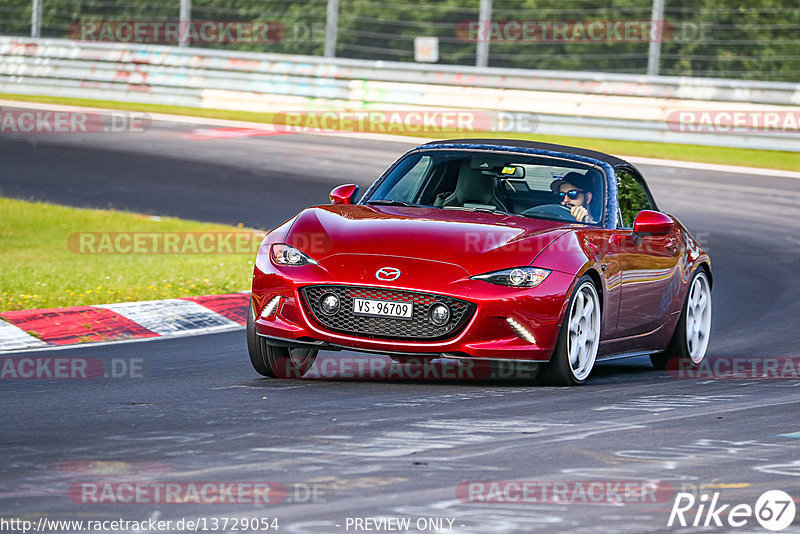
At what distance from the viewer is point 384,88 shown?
24781 mm

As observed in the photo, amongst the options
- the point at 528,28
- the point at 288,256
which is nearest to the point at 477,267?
the point at 288,256

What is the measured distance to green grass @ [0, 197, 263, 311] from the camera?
1127cm

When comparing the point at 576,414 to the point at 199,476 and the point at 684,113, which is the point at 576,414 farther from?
the point at 684,113

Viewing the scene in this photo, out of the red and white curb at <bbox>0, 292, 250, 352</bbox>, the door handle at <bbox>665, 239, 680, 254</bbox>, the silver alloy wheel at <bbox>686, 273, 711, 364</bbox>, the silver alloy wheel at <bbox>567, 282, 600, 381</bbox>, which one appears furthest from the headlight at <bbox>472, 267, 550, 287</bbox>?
the red and white curb at <bbox>0, 292, 250, 352</bbox>

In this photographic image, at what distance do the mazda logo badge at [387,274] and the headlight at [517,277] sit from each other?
1.36 feet

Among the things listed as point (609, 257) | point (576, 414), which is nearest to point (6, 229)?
point (609, 257)

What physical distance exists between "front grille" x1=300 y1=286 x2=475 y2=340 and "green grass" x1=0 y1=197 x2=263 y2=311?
12.3ft

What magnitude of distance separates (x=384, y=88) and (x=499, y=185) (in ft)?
53.0

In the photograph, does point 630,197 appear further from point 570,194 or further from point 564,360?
point 564,360

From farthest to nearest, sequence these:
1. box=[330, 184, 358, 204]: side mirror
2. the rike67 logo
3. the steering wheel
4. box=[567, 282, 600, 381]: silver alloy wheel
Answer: box=[330, 184, 358, 204]: side mirror
the steering wheel
box=[567, 282, 600, 381]: silver alloy wheel
the rike67 logo

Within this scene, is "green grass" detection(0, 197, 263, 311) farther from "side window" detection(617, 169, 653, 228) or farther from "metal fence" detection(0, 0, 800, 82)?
"metal fence" detection(0, 0, 800, 82)

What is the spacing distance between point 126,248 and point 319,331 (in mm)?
7596

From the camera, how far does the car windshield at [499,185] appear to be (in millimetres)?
8750

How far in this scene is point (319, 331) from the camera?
25.2 ft
